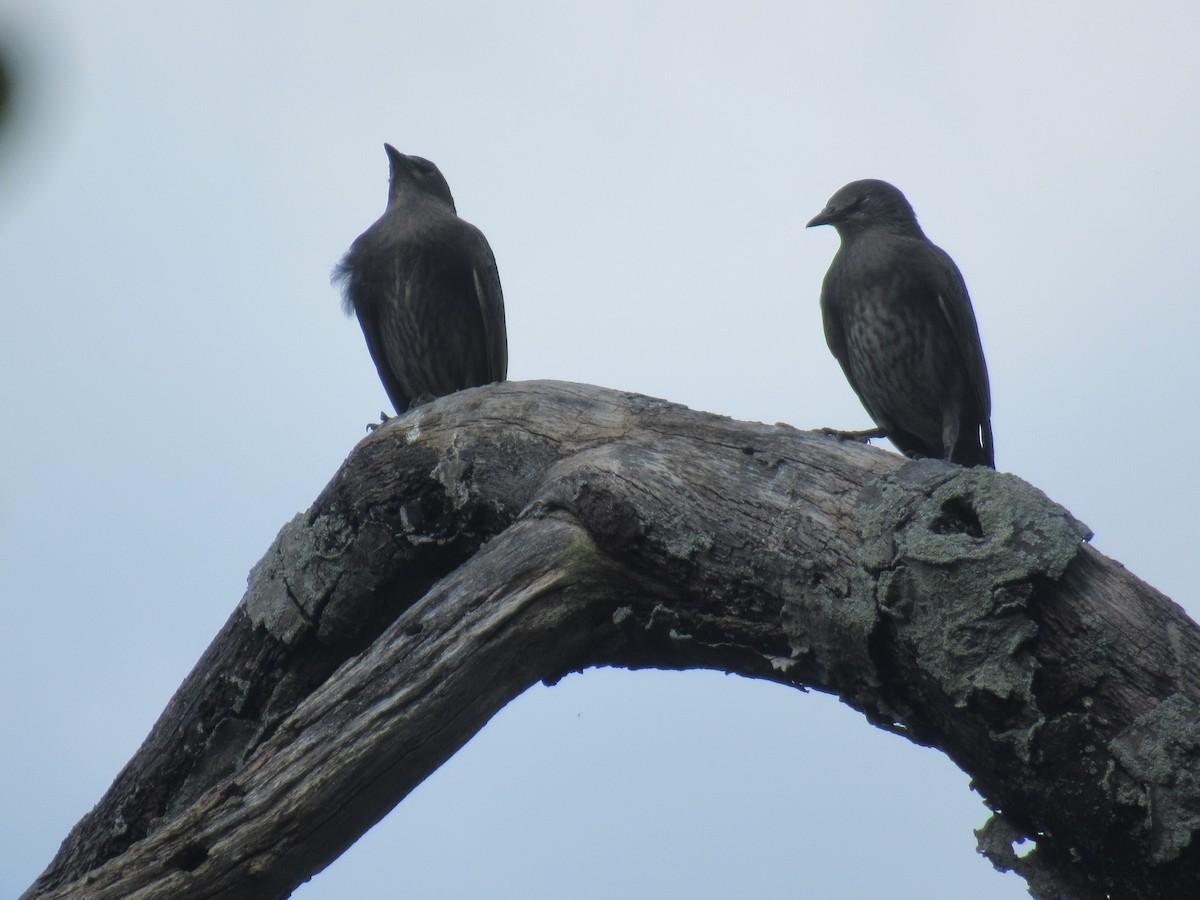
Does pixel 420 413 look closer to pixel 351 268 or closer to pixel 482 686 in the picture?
pixel 482 686

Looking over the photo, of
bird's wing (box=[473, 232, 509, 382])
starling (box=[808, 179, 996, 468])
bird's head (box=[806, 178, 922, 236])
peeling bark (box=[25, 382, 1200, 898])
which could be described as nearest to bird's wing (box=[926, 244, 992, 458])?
starling (box=[808, 179, 996, 468])

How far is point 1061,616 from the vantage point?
2283mm

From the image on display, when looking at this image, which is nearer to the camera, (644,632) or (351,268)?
(644,632)

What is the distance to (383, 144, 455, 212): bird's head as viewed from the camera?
631 centimetres

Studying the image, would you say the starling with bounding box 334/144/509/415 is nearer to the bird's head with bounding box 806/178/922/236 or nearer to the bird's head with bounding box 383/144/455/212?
the bird's head with bounding box 383/144/455/212

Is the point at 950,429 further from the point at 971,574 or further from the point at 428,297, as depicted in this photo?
the point at 971,574

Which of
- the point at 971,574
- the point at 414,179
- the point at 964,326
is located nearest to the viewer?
the point at 971,574

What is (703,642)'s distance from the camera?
8.88ft

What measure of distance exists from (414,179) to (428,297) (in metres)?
0.95

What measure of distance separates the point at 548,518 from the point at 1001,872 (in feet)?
4.08

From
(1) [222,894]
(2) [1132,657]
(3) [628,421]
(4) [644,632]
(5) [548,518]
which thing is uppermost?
(3) [628,421]

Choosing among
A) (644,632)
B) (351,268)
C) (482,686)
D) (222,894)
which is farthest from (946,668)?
(351,268)

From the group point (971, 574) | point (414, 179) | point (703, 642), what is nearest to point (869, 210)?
point (414, 179)

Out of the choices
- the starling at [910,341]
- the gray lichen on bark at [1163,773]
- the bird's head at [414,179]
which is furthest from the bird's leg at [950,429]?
the gray lichen on bark at [1163,773]
